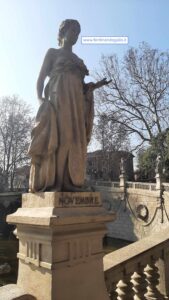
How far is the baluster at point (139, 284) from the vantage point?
349cm

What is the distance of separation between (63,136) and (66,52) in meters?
0.94

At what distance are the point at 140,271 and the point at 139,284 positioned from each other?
138mm

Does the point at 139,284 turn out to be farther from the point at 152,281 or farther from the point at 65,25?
the point at 65,25

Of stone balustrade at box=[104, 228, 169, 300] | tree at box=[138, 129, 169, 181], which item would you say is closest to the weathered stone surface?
stone balustrade at box=[104, 228, 169, 300]

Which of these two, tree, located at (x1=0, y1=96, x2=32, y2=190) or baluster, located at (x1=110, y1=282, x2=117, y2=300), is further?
tree, located at (x1=0, y1=96, x2=32, y2=190)

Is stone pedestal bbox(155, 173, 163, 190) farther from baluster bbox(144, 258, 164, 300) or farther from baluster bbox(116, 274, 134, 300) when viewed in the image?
baluster bbox(116, 274, 134, 300)

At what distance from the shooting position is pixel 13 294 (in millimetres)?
2609

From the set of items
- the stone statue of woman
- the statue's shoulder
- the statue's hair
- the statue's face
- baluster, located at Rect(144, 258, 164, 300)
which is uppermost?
the statue's hair

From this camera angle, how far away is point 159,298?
12.0 ft

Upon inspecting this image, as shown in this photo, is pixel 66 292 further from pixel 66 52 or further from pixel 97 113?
pixel 97 113

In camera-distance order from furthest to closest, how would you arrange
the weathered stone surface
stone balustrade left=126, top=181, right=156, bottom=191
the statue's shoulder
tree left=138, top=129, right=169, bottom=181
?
tree left=138, top=129, right=169, bottom=181 < stone balustrade left=126, top=181, right=156, bottom=191 < the statue's shoulder < the weathered stone surface

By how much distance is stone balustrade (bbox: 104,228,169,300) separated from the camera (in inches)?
131

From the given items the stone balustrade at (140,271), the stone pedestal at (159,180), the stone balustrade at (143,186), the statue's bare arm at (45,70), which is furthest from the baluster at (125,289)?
the stone balustrade at (143,186)

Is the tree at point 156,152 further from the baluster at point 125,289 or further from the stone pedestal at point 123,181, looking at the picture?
the baluster at point 125,289
